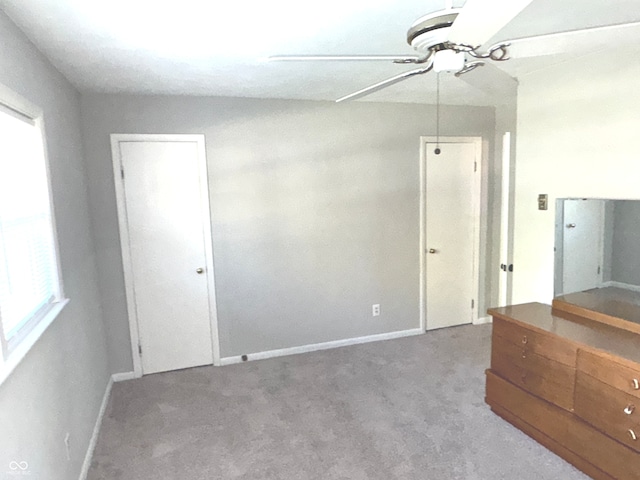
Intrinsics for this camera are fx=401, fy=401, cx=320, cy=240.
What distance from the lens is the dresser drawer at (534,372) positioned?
221 cm

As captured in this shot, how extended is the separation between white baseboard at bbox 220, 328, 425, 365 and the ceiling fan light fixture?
302 centimetres

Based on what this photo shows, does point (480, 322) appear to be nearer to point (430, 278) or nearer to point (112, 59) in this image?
point (430, 278)

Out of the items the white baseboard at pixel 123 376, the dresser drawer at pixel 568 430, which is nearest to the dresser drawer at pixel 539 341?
the dresser drawer at pixel 568 430

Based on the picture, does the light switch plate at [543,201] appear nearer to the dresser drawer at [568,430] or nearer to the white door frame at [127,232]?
the dresser drawer at [568,430]

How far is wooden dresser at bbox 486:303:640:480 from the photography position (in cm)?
191

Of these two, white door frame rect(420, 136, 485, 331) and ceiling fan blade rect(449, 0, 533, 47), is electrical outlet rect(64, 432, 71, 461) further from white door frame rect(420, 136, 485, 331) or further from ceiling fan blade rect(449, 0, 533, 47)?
white door frame rect(420, 136, 485, 331)

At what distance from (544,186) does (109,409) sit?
349cm

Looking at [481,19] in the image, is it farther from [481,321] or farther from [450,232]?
[481,321]

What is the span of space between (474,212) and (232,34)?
312 cm

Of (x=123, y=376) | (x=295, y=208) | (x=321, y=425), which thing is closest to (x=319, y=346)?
(x=321, y=425)

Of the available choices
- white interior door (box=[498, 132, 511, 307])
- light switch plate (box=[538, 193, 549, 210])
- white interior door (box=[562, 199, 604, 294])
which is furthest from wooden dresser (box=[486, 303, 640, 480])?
white interior door (box=[498, 132, 511, 307])

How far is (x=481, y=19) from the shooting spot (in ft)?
3.44

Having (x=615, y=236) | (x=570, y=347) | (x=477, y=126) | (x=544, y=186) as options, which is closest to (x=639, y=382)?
(x=570, y=347)

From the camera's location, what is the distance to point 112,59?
2.29 m
